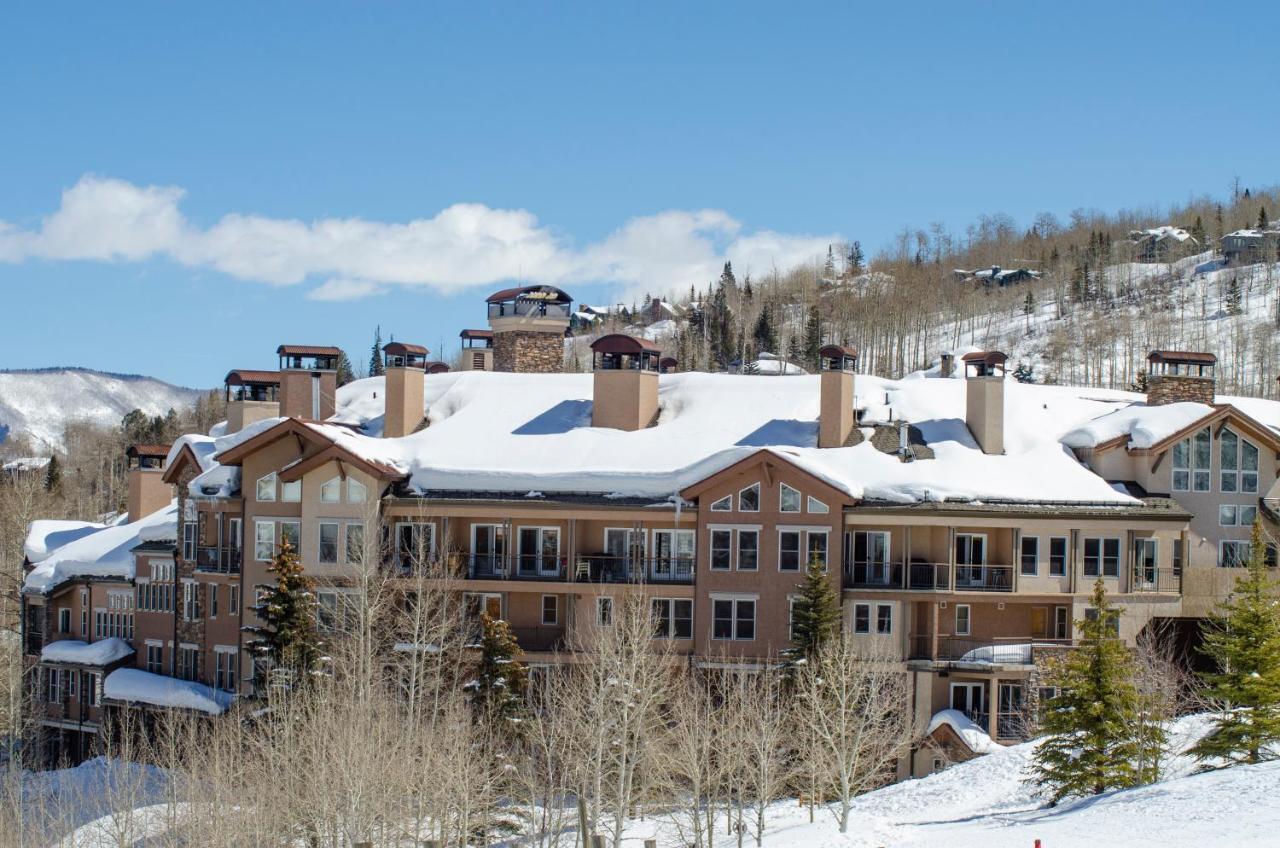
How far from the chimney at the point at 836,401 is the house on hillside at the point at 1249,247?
443 ft

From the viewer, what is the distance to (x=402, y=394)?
5638 centimetres

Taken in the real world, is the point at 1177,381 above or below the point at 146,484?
above

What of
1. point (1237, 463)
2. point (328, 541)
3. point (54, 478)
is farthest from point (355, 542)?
point (54, 478)

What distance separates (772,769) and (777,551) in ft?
33.6

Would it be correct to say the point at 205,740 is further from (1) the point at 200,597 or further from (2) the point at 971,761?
(2) the point at 971,761

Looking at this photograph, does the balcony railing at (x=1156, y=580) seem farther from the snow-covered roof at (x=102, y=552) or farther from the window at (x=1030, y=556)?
the snow-covered roof at (x=102, y=552)

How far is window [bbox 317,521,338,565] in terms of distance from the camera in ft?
172

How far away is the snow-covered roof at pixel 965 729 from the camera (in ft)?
156

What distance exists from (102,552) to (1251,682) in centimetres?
4678

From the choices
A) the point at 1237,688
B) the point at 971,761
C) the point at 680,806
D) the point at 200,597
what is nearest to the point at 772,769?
the point at 680,806

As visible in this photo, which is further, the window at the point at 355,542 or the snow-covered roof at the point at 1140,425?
the snow-covered roof at the point at 1140,425

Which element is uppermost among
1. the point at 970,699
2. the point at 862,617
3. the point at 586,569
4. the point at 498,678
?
the point at 586,569

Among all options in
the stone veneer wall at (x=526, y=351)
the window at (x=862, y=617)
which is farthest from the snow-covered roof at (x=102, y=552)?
the window at (x=862, y=617)

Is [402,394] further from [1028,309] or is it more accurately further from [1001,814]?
[1028,309]
